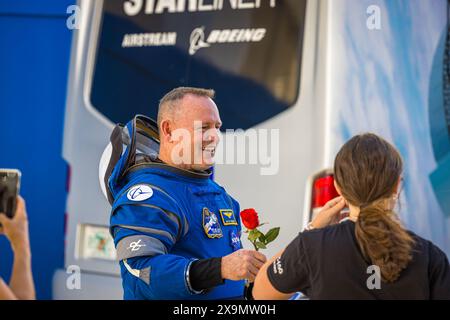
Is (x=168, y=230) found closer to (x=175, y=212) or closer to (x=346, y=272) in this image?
(x=175, y=212)

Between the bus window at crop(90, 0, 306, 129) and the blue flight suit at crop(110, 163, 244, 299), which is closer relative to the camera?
the blue flight suit at crop(110, 163, 244, 299)

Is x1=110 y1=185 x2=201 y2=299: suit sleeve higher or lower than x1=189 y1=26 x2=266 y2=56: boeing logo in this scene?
lower

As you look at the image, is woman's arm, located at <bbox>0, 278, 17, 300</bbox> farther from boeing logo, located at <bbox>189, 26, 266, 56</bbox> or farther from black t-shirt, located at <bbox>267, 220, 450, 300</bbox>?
boeing logo, located at <bbox>189, 26, 266, 56</bbox>

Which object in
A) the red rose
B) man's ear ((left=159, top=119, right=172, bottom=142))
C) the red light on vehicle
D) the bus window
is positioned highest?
the bus window

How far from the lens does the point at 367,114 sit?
2.84 metres

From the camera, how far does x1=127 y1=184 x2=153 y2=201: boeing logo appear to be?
207cm

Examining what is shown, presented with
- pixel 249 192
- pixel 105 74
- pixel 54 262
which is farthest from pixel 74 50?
pixel 249 192

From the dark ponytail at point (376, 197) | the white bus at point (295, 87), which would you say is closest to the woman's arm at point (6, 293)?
the white bus at point (295, 87)

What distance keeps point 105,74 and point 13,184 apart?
1165mm

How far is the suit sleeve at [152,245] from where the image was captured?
1968 millimetres

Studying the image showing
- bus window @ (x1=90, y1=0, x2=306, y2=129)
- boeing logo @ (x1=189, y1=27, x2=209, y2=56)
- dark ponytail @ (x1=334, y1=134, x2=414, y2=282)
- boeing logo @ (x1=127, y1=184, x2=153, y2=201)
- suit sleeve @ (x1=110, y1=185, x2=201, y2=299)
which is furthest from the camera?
boeing logo @ (x1=189, y1=27, x2=209, y2=56)

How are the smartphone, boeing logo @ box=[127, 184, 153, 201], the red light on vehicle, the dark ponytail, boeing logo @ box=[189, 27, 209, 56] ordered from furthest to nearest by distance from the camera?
1. boeing logo @ box=[189, 27, 209, 56]
2. the red light on vehicle
3. the smartphone
4. boeing logo @ box=[127, 184, 153, 201]
5. the dark ponytail

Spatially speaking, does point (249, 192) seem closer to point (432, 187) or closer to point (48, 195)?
point (432, 187)

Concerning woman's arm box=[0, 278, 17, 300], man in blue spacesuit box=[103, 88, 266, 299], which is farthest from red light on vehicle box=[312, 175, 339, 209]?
woman's arm box=[0, 278, 17, 300]
